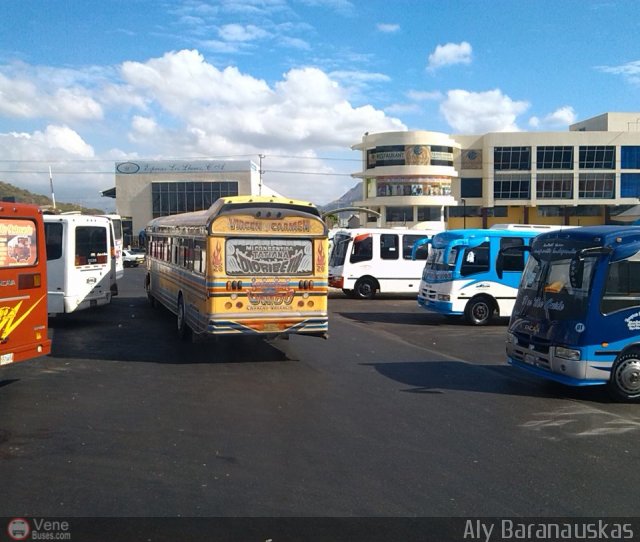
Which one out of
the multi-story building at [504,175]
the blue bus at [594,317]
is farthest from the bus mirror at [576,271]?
the multi-story building at [504,175]

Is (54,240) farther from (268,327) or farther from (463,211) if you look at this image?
(463,211)

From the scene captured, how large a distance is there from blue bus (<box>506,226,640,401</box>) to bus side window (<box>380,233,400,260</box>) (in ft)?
46.0

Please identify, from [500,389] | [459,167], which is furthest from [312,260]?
[459,167]

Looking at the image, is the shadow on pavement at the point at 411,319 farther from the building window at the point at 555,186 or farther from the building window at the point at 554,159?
the building window at the point at 554,159

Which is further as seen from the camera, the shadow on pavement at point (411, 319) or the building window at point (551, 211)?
the building window at point (551, 211)

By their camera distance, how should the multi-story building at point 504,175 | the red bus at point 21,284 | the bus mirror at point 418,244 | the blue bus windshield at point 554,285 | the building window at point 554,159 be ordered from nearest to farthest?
the red bus at point 21,284, the blue bus windshield at point 554,285, the bus mirror at point 418,244, the multi-story building at point 504,175, the building window at point 554,159

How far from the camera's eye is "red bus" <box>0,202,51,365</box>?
8.38 meters

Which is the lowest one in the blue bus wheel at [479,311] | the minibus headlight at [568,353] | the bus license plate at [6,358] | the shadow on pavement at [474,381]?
the shadow on pavement at [474,381]

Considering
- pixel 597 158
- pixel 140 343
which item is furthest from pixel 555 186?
pixel 140 343

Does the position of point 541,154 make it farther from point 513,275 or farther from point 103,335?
point 103,335

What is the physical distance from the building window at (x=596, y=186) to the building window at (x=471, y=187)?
38.1 ft

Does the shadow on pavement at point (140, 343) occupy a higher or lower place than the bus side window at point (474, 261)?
lower

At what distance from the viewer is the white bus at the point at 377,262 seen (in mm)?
22984

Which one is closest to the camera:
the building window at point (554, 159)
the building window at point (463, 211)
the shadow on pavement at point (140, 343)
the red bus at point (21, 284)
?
the red bus at point (21, 284)
